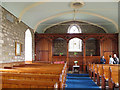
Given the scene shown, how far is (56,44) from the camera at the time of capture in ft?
47.0

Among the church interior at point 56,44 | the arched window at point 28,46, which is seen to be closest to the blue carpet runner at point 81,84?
the church interior at point 56,44

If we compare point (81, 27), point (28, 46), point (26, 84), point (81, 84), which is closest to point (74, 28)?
point (81, 27)

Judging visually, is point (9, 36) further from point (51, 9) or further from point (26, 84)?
point (26, 84)

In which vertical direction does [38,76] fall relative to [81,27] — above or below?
below

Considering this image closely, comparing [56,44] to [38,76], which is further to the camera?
[56,44]

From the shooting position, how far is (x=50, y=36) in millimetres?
12383

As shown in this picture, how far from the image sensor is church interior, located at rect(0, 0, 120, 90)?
4361 mm

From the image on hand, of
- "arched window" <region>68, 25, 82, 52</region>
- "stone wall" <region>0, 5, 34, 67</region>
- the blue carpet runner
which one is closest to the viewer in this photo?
the blue carpet runner

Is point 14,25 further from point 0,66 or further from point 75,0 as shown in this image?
point 75,0

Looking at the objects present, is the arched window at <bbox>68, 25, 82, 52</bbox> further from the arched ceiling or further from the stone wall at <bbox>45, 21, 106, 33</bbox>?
the arched ceiling

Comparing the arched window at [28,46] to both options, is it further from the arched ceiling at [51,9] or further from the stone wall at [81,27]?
the stone wall at [81,27]

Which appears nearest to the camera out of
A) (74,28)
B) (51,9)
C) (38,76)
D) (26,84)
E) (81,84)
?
(26,84)

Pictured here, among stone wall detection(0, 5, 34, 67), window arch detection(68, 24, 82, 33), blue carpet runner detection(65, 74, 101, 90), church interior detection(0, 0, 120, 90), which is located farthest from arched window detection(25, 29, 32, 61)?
window arch detection(68, 24, 82, 33)

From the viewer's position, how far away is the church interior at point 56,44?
436cm
